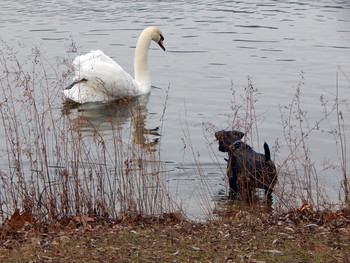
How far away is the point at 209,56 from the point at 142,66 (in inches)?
107

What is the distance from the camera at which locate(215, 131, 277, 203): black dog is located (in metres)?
6.67

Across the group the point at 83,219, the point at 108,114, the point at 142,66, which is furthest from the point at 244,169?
A: the point at 142,66

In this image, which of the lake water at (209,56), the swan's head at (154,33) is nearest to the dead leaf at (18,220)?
the lake water at (209,56)

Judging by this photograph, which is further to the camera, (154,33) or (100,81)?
(154,33)

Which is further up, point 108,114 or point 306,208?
point 306,208

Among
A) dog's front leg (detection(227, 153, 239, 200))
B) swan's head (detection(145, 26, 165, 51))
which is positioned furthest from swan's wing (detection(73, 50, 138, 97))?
dog's front leg (detection(227, 153, 239, 200))

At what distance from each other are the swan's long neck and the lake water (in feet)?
0.92

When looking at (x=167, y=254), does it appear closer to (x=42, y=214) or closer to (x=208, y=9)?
(x=42, y=214)

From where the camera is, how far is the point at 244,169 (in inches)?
263

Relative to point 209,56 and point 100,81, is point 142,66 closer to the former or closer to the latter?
point 100,81

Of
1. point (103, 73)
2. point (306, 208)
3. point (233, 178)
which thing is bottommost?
point (233, 178)

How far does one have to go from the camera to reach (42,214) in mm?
5883

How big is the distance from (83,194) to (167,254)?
143cm

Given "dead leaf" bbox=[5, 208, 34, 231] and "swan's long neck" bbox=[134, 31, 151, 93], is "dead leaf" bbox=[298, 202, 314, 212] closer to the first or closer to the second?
"dead leaf" bbox=[5, 208, 34, 231]
